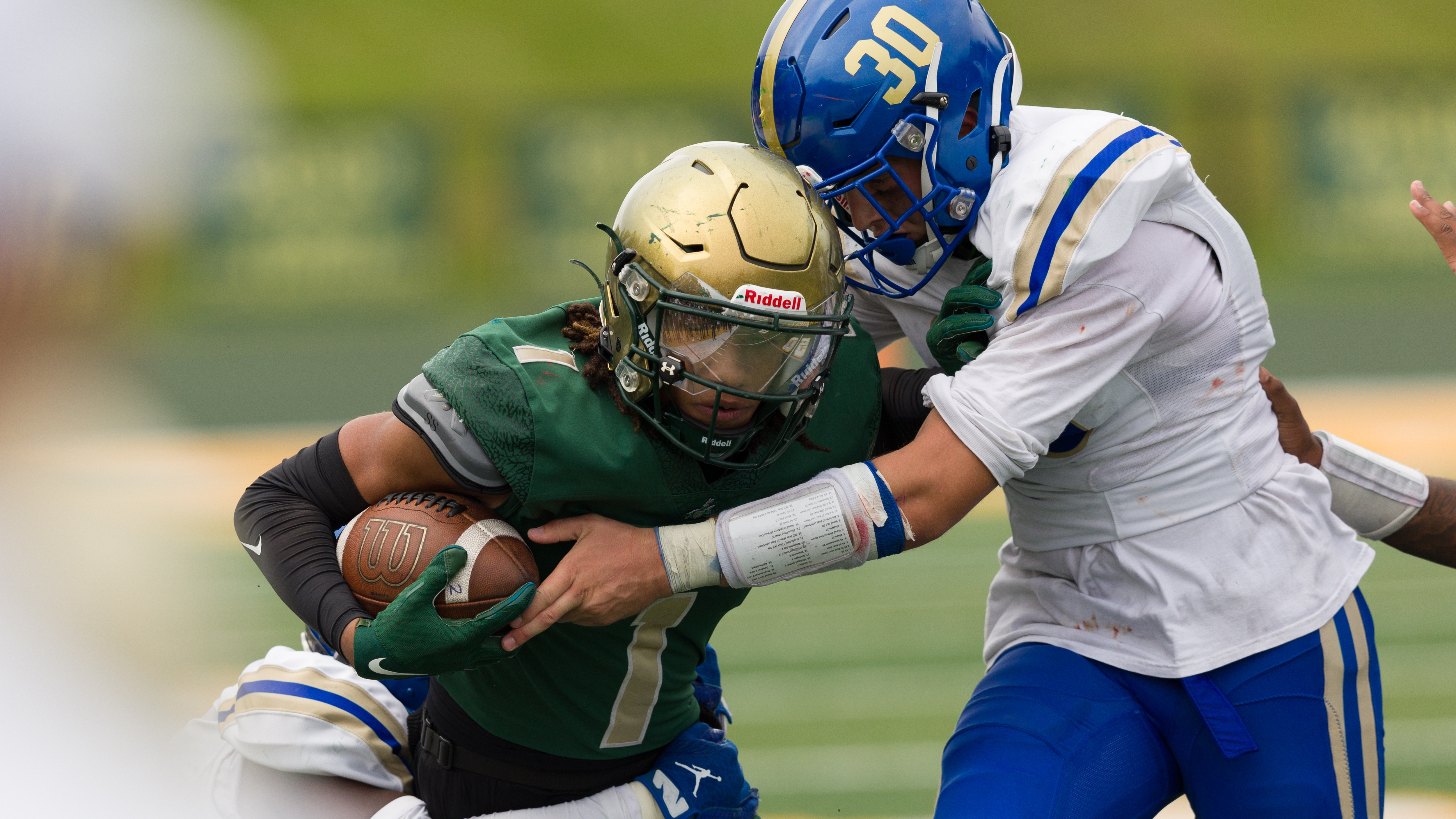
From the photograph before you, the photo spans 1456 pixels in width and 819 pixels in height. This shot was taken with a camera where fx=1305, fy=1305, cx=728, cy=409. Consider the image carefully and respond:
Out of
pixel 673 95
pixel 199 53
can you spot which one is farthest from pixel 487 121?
pixel 199 53

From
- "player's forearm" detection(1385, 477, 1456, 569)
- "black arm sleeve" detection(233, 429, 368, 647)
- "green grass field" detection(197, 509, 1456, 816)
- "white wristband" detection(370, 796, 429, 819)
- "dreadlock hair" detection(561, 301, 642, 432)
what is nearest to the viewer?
"black arm sleeve" detection(233, 429, 368, 647)

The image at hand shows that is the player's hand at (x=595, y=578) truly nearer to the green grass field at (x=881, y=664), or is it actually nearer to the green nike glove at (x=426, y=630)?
the green nike glove at (x=426, y=630)

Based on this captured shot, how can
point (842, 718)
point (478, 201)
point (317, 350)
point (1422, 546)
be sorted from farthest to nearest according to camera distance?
point (478, 201) < point (317, 350) < point (842, 718) < point (1422, 546)

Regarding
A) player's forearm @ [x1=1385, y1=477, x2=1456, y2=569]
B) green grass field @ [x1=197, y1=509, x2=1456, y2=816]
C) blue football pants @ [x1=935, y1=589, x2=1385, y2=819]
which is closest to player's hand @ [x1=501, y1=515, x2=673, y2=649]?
blue football pants @ [x1=935, y1=589, x2=1385, y2=819]

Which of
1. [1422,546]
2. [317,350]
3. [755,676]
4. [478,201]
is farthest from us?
[478,201]

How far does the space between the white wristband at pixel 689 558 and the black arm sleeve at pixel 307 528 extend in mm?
486

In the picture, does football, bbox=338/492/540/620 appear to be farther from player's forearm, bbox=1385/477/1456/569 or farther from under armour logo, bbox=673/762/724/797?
player's forearm, bbox=1385/477/1456/569

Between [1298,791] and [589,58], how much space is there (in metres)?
13.7

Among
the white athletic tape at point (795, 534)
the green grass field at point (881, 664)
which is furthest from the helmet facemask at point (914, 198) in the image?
the green grass field at point (881, 664)

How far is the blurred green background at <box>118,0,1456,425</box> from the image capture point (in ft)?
41.1

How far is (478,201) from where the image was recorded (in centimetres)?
1381

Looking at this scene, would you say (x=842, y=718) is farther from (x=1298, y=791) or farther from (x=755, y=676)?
(x=1298, y=791)

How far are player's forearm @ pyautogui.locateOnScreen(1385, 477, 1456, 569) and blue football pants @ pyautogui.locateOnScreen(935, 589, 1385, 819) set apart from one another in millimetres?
496

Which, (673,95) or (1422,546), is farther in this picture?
(673,95)
